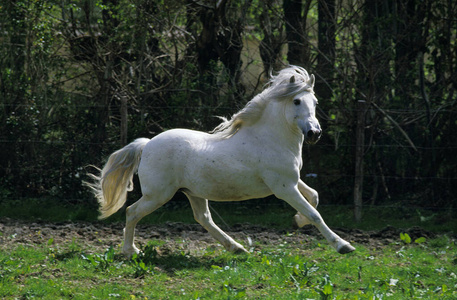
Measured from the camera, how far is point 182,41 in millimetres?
11172

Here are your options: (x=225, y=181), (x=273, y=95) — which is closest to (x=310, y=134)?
(x=273, y=95)

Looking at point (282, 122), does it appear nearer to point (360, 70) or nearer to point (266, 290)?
point (266, 290)

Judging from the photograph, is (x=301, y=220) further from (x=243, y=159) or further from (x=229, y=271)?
(x=229, y=271)

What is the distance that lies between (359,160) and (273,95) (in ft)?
11.0

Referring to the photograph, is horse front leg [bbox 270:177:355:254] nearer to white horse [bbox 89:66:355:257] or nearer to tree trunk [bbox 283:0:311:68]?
white horse [bbox 89:66:355:257]

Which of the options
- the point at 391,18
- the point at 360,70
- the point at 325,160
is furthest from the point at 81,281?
the point at 391,18

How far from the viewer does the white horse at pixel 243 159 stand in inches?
241

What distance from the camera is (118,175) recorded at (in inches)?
270

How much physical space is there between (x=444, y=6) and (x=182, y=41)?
4.49 m

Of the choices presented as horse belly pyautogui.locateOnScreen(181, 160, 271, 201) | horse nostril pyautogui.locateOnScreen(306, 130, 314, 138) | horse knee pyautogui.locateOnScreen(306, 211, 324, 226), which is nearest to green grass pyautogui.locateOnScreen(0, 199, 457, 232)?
horse belly pyautogui.locateOnScreen(181, 160, 271, 201)

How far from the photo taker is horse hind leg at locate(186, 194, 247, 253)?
644 cm

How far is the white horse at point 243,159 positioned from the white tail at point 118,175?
0.23 m

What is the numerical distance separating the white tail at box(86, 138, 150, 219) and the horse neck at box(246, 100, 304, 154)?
1.36 m

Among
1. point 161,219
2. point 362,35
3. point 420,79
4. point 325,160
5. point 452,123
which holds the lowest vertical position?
point 161,219
